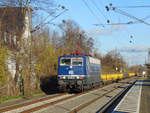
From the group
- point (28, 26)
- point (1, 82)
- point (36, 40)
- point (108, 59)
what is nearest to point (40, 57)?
point (36, 40)

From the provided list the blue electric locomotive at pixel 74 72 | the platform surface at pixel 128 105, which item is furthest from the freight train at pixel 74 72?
the platform surface at pixel 128 105

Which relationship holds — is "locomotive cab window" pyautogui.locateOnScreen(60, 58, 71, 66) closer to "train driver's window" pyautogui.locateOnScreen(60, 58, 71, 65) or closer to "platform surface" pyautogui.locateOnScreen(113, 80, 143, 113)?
"train driver's window" pyautogui.locateOnScreen(60, 58, 71, 65)

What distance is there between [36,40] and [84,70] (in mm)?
6848

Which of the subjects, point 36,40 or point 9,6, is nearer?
point 9,6

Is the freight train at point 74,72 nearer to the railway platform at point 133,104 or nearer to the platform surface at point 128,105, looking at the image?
the railway platform at point 133,104

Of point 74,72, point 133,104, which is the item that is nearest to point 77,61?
point 74,72

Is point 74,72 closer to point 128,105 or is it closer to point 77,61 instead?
point 77,61

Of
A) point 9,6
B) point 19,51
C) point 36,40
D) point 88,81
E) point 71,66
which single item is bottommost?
point 88,81

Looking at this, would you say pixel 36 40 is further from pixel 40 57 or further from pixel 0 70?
pixel 0 70

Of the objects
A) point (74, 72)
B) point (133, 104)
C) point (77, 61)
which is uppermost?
point (77, 61)

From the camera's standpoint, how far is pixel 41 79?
22375mm

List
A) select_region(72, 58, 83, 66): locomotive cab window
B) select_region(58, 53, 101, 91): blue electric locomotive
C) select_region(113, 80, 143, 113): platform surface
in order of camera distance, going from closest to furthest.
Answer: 1. select_region(113, 80, 143, 113): platform surface
2. select_region(58, 53, 101, 91): blue electric locomotive
3. select_region(72, 58, 83, 66): locomotive cab window

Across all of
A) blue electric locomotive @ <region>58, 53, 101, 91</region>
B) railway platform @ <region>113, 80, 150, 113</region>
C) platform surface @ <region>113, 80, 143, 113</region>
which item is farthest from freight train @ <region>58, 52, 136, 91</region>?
platform surface @ <region>113, 80, 143, 113</region>

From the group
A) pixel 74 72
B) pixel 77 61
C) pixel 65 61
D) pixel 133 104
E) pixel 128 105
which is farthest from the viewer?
pixel 65 61
